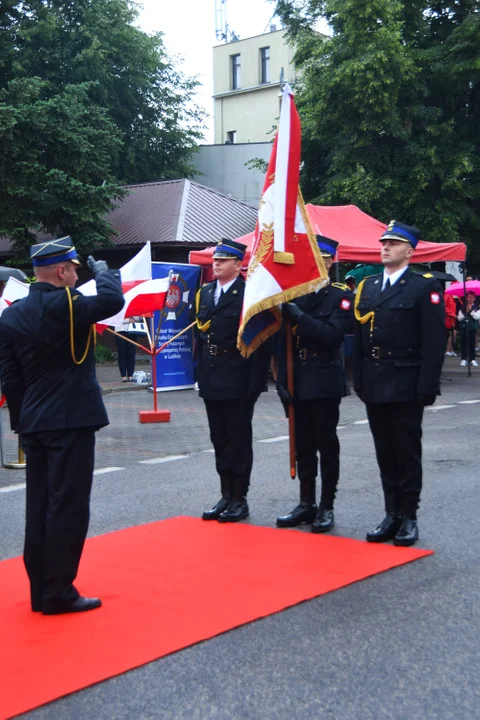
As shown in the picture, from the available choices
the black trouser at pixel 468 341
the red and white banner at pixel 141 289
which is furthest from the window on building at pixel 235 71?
the red and white banner at pixel 141 289

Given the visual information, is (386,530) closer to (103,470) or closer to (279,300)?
(279,300)

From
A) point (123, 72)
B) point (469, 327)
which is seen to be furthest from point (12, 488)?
point (123, 72)

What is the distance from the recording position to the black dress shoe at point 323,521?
6387mm

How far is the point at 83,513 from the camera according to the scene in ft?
15.7

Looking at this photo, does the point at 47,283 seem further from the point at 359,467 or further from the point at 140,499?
the point at 359,467

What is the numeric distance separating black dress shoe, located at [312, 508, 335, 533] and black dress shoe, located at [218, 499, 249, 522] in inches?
24.5

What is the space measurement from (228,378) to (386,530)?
1.54 m

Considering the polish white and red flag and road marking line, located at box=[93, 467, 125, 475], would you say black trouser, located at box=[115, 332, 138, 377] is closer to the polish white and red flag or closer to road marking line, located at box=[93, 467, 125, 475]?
the polish white and red flag

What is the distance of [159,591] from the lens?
507 cm

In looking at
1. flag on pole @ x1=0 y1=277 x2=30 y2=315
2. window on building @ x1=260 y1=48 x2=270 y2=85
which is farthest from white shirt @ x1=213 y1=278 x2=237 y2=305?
window on building @ x1=260 y1=48 x2=270 y2=85

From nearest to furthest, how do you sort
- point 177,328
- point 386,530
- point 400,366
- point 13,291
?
1. point 400,366
2. point 386,530
3. point 13,291
4. point 177,328

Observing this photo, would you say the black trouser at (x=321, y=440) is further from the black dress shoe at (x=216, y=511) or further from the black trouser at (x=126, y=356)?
the black trouser at (x=126, y=356)

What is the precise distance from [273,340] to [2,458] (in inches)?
174

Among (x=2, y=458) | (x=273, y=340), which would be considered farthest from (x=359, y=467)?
(x=2, y=458)
